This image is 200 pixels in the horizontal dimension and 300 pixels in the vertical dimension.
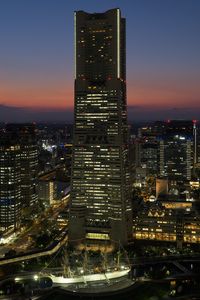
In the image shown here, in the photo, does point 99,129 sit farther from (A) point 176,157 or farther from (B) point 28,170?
(A) point 176,157

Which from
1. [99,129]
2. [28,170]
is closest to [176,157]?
[28,170]

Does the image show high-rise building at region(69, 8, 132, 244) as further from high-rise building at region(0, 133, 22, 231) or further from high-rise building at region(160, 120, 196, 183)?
high-rise building at region(160, 120, 196, 183)

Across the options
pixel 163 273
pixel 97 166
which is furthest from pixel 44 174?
pixel 163 273

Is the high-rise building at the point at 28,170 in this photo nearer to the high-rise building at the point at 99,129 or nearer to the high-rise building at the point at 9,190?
the high-rise building at the point at 9,190

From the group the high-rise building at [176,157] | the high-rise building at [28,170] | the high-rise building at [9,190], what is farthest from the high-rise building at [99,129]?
the high-rise building at [176,157]

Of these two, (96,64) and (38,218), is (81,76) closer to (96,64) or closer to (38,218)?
(96,64)

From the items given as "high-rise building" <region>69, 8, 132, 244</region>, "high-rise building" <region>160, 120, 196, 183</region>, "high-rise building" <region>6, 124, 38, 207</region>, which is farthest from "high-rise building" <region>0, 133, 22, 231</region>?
"high-rise building" <region>160, 120, 196, 183</region>
